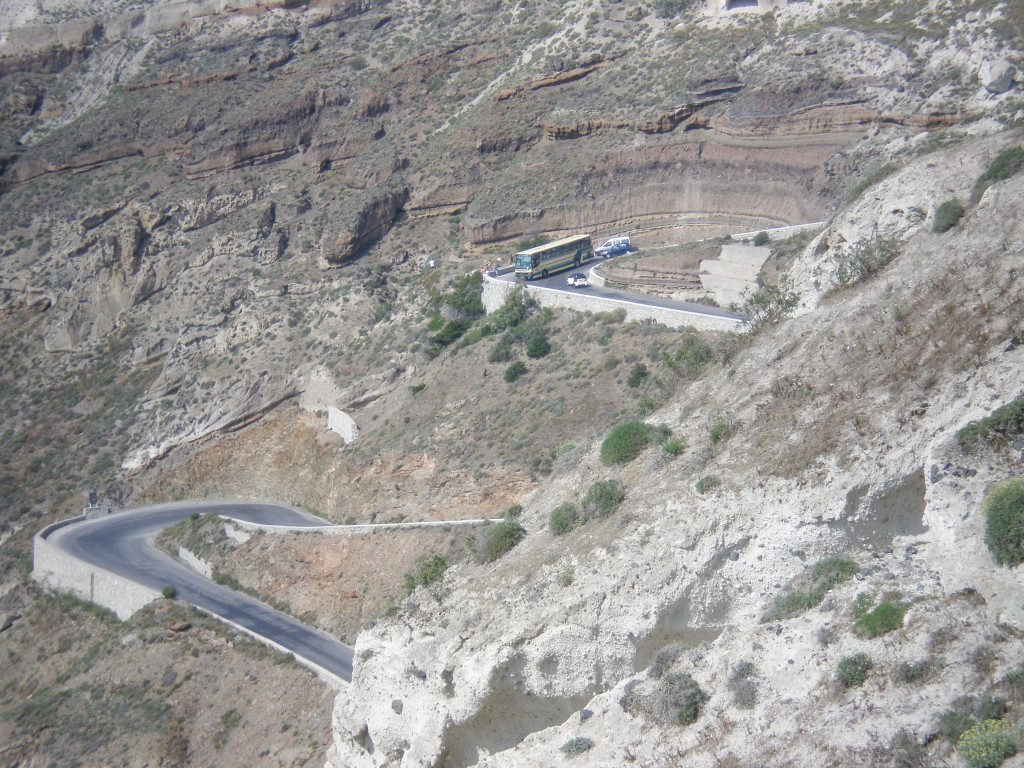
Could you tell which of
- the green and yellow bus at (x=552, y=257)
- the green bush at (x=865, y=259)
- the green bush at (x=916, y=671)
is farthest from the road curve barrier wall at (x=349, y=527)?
the green bush at (x=916, y=671)

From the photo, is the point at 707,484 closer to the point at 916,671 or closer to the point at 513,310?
the point at 916,671

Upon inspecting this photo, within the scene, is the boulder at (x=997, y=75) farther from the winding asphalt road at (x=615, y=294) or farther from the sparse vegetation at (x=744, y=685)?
the sparse vegetation at (x=744, y=685)

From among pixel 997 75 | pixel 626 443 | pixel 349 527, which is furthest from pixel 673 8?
A: pixel 626 443

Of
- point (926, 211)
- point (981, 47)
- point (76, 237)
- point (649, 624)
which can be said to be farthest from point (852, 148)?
point (76, 237)

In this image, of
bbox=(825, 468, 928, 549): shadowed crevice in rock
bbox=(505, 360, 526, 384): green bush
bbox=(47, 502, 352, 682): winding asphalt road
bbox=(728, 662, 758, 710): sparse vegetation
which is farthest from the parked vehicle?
bbox=(728, 662, 758, 710): sparse vegetation

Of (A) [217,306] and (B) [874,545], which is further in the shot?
(A) [217,306]

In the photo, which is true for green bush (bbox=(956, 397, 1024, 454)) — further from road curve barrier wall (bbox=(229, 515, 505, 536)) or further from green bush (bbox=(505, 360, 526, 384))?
green bush (bbox=(505, 360, 526, 384))

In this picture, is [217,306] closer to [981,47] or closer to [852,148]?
[852,148]
